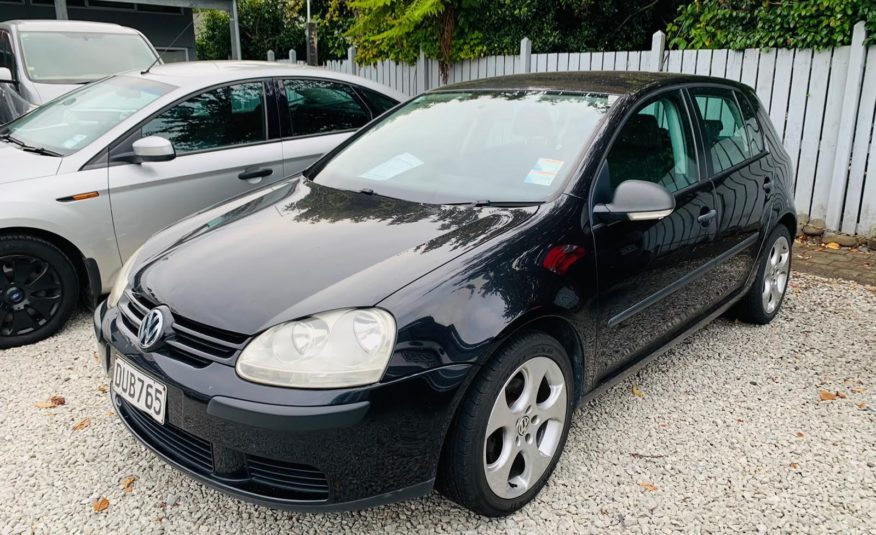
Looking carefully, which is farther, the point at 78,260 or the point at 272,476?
the point at 78,260

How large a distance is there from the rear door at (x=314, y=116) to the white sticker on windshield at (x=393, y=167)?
1.58m

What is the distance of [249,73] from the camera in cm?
466

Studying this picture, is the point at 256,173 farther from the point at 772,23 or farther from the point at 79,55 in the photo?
the point at 772,23

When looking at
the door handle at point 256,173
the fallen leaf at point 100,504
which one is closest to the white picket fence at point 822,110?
the door handle at point 256,173

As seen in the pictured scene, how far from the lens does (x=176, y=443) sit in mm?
2268

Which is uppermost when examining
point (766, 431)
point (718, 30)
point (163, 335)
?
point (718, 30)

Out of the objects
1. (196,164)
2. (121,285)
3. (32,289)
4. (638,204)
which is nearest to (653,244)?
(638,204)

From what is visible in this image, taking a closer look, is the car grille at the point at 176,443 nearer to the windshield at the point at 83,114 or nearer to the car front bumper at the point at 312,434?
the car front bumper at the point at 312,434

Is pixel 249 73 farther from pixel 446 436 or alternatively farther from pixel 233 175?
pixel 446 436

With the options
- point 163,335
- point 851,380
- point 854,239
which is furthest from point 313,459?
point 854,239

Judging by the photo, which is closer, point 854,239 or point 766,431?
point 766,431

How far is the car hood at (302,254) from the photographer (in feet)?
7.13

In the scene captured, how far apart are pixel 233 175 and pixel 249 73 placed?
30.0 inches

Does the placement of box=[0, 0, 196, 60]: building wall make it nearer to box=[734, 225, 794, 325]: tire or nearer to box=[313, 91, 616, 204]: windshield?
box=[313, 91, 616, 204]: windshield
